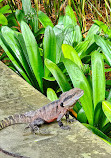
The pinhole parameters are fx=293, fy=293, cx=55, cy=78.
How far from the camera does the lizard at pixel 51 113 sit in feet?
8.84

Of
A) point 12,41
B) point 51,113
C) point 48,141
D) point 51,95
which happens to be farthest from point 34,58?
point 48,141

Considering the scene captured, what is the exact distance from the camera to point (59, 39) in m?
4.60

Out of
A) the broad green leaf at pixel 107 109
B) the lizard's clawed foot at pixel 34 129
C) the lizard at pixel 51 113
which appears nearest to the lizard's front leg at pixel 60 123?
the lizard at pixel 51 113

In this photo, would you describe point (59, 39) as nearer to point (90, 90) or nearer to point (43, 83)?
point (43, 83)

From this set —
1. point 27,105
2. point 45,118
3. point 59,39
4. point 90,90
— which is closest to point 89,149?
point 45,118

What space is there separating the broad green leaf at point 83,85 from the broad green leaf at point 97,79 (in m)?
0.08

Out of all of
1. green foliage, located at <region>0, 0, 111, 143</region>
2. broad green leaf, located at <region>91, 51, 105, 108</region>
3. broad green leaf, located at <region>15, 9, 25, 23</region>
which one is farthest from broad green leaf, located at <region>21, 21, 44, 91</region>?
Result: broad green leaf, located at <region>15, 9, 25, 23</region>

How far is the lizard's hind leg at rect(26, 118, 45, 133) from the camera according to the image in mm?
2624

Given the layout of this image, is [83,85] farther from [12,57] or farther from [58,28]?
[58,28]

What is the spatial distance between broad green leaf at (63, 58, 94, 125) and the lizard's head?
516 mm

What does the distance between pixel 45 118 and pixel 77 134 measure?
0.37 meters

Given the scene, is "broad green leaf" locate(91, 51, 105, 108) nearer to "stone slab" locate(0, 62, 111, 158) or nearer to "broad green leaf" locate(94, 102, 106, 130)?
"broad green leaf" locate(94, 102, 106, 130)

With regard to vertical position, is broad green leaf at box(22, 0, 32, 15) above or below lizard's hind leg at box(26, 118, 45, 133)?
above

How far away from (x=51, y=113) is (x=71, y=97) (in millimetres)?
252
